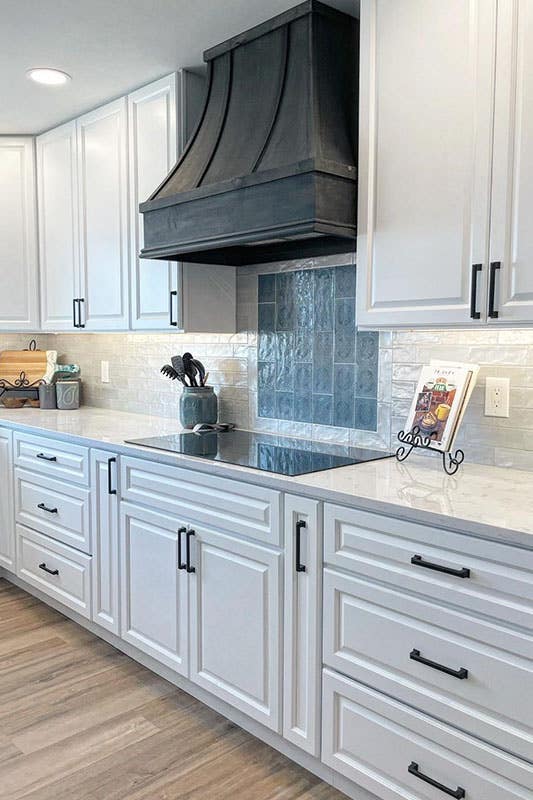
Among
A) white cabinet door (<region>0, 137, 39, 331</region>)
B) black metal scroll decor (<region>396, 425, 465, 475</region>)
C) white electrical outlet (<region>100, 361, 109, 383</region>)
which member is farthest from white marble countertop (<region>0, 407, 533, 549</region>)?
white cabinet door (<region>0, 137, 39, 331</region>)

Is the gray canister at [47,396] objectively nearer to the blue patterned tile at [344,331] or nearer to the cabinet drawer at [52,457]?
the cabinet drawer at [52,457]

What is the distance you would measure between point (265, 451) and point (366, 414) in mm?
404

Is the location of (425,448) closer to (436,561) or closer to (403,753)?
(436,561)

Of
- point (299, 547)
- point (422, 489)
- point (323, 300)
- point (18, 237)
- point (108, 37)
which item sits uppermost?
point (108, 37)

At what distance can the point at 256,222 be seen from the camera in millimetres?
2117

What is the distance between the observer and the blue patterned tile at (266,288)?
2.73m

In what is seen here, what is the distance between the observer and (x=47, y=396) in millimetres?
3646

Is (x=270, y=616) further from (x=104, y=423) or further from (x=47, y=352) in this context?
(x=47, y=352)

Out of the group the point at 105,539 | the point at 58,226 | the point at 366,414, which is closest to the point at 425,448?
the point at 366,414

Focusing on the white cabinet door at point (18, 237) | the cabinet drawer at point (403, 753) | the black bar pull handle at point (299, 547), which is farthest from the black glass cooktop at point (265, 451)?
the white cabinet door at point (18, 237)

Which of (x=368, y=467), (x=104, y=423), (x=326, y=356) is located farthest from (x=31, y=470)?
(x=368, y=467)

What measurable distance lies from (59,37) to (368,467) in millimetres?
1909

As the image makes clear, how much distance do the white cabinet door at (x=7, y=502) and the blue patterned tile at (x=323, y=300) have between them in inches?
65.4

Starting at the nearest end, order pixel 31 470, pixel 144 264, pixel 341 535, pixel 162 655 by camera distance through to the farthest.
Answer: pixel 341 535 → pixel 162 655 → pixel 144 264 → pixel 31 470
